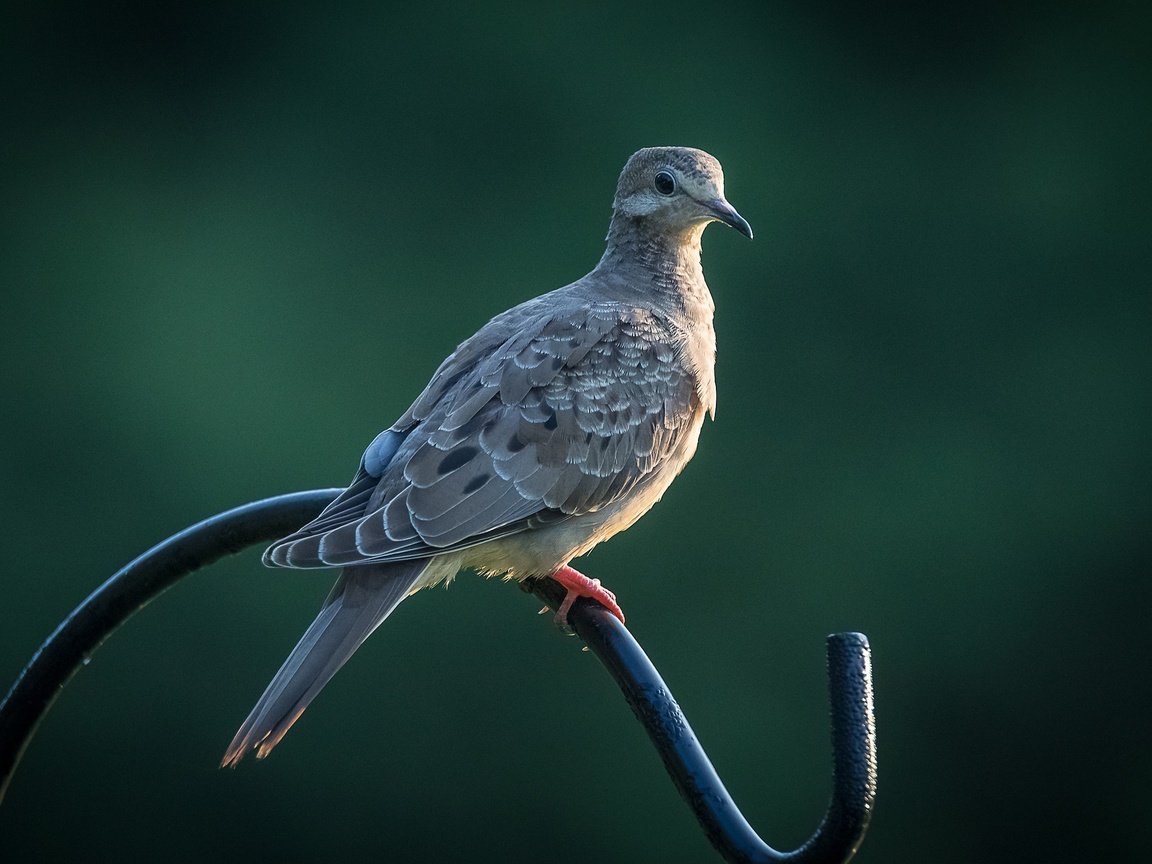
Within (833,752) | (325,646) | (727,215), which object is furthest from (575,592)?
(833,752)

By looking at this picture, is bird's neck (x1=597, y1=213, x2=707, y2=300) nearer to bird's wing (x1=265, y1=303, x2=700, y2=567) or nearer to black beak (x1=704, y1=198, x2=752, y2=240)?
black beak (x1=704, y1=198, x2=752, y2=240)

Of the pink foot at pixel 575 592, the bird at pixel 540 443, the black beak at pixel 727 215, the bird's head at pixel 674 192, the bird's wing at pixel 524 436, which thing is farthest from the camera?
the bird's head at pixel 674 192

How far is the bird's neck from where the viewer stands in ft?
11.3

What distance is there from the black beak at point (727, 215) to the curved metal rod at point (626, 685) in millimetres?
955

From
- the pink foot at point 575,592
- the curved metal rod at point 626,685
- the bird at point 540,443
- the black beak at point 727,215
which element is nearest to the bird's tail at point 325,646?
the bird at point 540,443

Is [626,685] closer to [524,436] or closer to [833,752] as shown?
[833,752]

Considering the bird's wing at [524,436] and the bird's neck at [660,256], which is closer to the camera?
the bird's wing at [524,436]

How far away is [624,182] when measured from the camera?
3557mm

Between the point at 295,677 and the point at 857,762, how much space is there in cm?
87

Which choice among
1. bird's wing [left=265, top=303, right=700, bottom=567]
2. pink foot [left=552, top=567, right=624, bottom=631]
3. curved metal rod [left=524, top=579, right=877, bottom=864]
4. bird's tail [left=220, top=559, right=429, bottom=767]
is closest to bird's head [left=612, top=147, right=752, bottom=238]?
bird's wing [left=265, top=303, right=700, bottom=567]

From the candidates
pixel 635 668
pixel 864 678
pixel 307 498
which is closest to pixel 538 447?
pixel 307 498

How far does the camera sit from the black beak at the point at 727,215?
3.21 metres

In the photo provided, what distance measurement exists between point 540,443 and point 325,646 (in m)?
0.76

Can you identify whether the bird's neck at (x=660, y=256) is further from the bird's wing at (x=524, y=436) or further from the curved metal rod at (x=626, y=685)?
the curved metal rod at (x=626, y=685)
